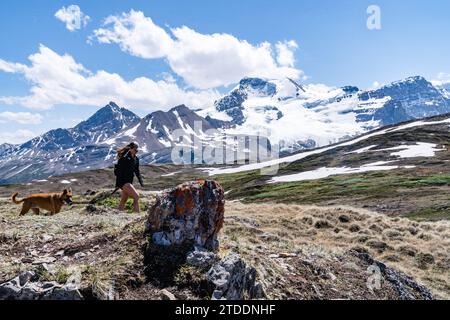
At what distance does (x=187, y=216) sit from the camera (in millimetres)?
11617

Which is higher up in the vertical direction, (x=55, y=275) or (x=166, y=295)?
(x=55, y=275)

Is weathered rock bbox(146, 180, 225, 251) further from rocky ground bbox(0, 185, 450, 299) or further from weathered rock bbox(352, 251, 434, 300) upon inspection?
weathered rock bbox(352, 251, 434, 300)

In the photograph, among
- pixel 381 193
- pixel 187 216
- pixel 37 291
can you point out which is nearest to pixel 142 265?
pixel 187 216

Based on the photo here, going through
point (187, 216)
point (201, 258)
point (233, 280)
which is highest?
point (187, 216)

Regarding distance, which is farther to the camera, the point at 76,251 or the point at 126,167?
the point at 126,167

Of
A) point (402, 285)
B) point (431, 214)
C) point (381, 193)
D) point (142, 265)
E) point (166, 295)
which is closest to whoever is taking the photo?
point (166, 295)

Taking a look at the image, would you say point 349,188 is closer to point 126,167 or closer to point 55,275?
point 126,167

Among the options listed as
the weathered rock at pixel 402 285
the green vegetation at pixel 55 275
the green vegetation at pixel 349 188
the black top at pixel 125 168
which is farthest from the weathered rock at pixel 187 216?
the green vegetation at pixel 349 188

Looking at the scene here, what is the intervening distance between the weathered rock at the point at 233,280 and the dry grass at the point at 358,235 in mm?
4657

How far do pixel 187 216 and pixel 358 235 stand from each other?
788 inches

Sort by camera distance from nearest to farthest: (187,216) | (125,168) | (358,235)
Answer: (187,216) → (125,168) → (358,235)
